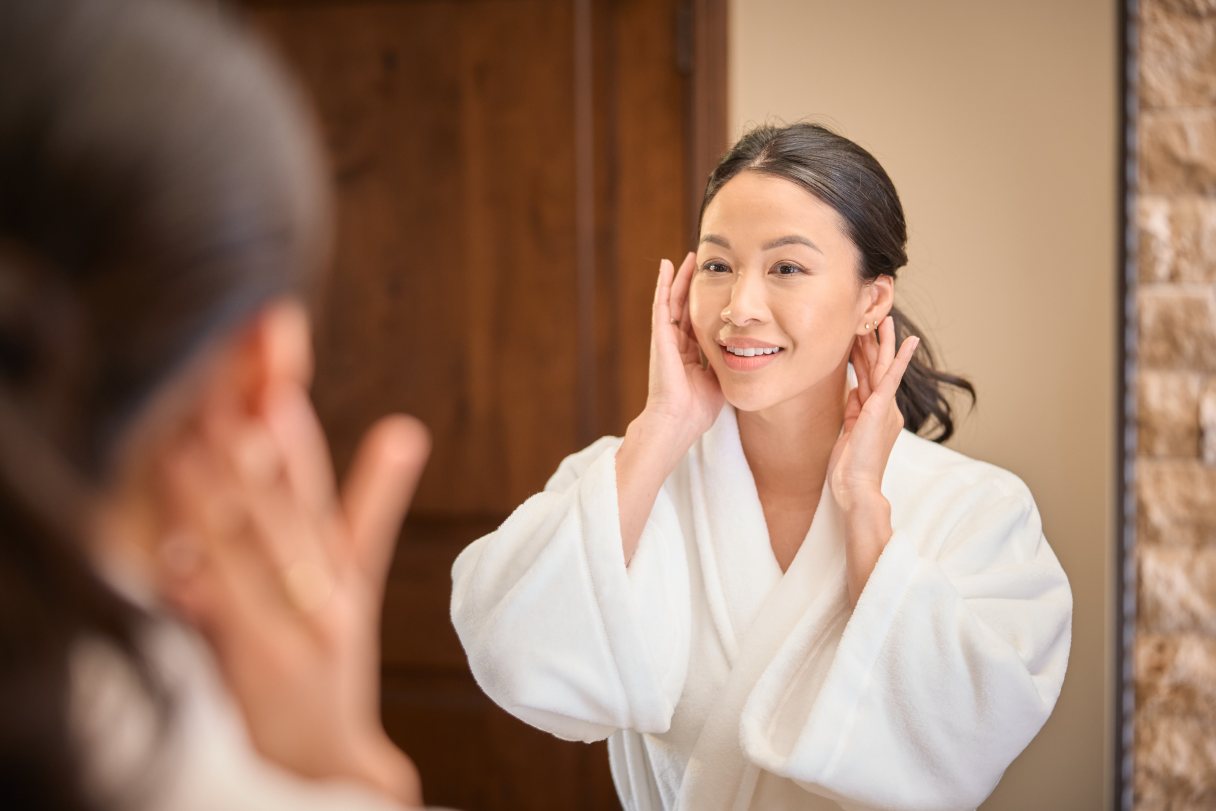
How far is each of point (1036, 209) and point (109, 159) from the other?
3.91 feet

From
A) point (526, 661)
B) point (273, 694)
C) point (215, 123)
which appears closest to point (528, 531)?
point (526, 661)

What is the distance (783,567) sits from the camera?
116 centimetres

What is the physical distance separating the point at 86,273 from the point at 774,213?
0.79m

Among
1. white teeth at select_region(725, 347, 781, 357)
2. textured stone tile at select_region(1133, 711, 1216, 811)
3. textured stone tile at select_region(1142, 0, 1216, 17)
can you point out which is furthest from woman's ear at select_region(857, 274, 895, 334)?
textured stone tile at select_region(1133, 711, 1216, 811)

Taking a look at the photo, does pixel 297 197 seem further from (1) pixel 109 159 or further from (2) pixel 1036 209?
(2) pixel 1036 209

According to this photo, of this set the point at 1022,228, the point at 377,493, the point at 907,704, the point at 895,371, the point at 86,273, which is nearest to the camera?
the point at 86,273

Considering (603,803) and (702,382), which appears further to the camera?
(603,803)

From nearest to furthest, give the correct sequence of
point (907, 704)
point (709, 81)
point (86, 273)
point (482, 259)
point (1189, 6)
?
point (86, 273)
point (907, 704)
point (1189, 6)
point (709, 81)
point (482, 259)

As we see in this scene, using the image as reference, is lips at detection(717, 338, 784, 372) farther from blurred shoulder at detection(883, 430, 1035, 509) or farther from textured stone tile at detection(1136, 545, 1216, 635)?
textured stone tile at detection(1136, 545, 1216, 635)

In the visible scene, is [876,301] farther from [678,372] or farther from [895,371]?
[678,372]

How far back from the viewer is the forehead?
1076mm

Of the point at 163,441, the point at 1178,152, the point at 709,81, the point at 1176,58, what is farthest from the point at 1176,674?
the point at 163,441

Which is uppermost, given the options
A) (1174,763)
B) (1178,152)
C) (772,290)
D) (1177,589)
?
(1178,152)

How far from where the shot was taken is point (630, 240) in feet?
5.45
